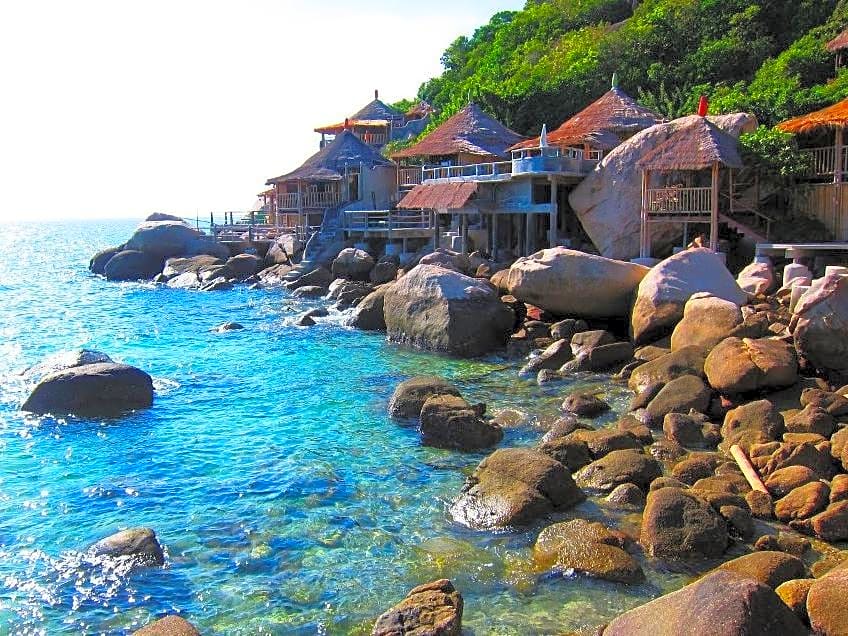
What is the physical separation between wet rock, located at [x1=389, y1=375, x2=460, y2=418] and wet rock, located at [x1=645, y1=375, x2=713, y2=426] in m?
3.80

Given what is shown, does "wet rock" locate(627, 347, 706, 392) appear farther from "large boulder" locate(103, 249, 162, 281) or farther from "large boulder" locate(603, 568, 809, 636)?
"large boulder" locate(103, 249, 162, 281)

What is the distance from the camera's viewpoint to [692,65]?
4112 cm

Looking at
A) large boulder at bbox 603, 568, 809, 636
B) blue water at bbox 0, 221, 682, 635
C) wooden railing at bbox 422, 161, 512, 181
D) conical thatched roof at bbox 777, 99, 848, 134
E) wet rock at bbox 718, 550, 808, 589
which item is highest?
conical thatched roof at bbox 777, 99, 848, 134

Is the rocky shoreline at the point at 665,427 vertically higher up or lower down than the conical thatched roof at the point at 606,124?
lower down

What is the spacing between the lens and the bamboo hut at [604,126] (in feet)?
102

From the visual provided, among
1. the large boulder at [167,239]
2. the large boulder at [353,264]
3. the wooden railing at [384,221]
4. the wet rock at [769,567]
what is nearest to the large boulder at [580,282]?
the wet rock at [769,567]

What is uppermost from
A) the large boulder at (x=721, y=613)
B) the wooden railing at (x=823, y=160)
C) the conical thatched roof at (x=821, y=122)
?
the conical thatched roof at (x=821, y=122)

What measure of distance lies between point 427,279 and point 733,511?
521 inches

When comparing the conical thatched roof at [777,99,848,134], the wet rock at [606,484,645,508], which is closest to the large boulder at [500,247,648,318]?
the conical thatched roof at [777,99,848,134]

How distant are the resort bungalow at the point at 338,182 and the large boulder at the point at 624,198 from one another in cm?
1475

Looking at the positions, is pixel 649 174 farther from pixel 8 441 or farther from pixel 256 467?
pixel 8 441

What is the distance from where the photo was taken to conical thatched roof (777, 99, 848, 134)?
22484 mm

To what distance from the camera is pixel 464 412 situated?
1460 centimetres

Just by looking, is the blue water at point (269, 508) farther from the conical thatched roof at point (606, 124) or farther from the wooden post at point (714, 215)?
the conical thatched roof at point (606, 124)
